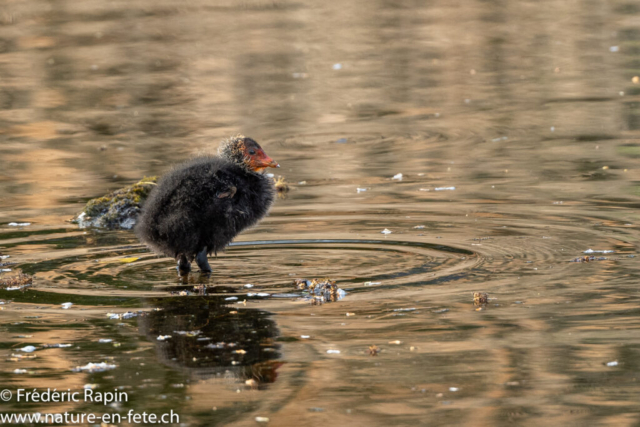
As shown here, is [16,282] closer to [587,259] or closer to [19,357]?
[19,357]

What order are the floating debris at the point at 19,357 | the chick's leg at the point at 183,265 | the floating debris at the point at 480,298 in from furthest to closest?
the chick's leg at the point at 183,265 < the floating debris at the point at 480,298 < the floating debris at the point at 19,357

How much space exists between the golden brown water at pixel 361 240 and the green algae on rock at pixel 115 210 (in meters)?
0.25

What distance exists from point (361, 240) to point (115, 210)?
304cm

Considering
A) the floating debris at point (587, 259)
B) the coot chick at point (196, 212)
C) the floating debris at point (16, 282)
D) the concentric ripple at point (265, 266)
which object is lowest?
the floating debris at point (587, 259)

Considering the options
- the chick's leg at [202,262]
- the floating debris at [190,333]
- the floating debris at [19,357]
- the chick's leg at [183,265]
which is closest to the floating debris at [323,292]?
the floating debris at [190,333]

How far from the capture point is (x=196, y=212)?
818 cm

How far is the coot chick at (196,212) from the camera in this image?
8141 millimetres

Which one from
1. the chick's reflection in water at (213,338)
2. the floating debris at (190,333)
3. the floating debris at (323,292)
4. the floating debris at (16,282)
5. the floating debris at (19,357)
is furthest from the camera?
the floating debris at (16,282)

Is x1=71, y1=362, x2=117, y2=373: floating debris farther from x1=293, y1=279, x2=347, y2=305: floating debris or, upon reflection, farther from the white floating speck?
x1=293, y1=279, x2=347, y2=305: floating debris

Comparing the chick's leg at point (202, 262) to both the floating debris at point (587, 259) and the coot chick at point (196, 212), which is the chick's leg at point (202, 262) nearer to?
the coot chick at point (196, 212)

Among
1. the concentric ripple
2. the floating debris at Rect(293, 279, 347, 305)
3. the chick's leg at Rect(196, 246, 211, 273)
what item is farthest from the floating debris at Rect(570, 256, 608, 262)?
the chick's leg at Rect(196, 246, 211, 273)

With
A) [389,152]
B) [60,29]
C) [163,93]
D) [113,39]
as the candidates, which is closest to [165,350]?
[389,152]

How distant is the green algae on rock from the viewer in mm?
10500

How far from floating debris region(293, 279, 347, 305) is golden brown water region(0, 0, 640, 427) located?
12cm
